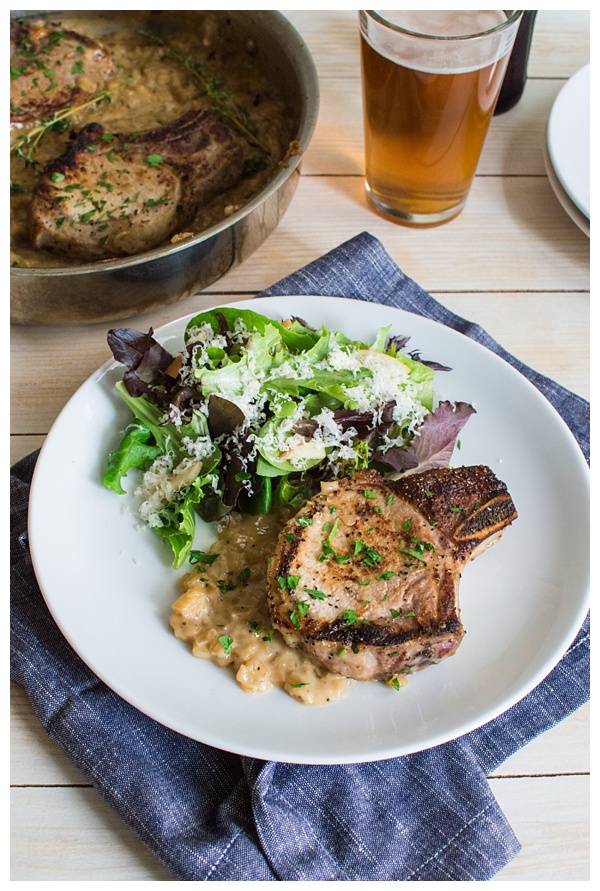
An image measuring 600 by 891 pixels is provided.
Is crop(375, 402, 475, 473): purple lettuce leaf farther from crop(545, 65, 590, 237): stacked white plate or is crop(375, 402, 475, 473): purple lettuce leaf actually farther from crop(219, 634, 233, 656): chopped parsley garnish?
crop(545, 65, 590, 237): stacked white plate

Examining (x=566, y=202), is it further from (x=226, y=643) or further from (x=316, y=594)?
(x=226, y=643)

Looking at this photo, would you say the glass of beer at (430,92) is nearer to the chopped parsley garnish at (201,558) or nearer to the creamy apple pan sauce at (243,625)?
the creamy apple pan sauce at (243,625)

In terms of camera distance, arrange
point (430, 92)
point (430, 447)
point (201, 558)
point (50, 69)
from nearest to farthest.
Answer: point (201, 558) → point (430, 447) → point (430, 92) → point (50, 69)

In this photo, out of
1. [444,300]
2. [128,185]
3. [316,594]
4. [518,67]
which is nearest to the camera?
[316,594]

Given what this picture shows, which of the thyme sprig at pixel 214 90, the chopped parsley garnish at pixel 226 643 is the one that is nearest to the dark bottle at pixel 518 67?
the thyme sprig at pixel 214 90

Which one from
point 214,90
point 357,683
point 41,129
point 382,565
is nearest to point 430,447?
point 382,565

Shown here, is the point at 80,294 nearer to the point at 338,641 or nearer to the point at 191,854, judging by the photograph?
the point at 338,641
